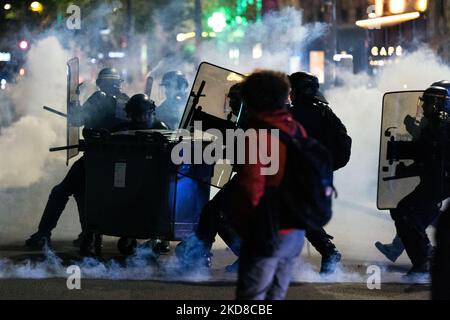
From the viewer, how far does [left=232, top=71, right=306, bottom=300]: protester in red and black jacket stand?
511cm

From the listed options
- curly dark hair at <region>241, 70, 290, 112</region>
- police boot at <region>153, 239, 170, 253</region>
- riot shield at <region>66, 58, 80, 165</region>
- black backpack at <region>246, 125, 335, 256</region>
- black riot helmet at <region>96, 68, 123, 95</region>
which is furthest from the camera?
black riot helmet at <region>96, 68, 123, 95</region>

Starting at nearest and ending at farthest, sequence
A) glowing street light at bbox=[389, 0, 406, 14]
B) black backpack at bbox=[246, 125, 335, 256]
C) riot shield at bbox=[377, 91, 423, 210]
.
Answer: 1. black backpack at bbox=[246, 125, 335, 256]
2. riot shield at bbox=[377, 91, 423, 210]
3. glowing street light at bbox=[389, 0, 406, 14]

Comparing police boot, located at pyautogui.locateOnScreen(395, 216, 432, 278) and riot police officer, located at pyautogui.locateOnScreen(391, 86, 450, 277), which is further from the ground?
riot police officer, located at pyautogui.locateOnScreen(391, 86, 450, 277)

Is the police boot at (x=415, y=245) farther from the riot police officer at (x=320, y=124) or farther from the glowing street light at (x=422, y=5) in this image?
the glowing street light at (x=422, y=5)

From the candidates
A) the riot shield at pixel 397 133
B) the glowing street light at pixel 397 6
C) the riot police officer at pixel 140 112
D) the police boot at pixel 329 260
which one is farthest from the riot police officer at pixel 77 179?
the glowing street light at pixel 397 6

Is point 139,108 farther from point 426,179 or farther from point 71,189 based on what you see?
point 426,179

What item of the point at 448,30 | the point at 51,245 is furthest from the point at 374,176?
the point at 51,245

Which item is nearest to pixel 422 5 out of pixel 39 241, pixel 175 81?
pixel 175 81

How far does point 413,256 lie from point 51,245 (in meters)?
3.65

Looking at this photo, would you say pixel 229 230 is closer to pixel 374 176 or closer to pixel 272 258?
pixel 272 258

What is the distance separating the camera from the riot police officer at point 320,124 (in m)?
8.43

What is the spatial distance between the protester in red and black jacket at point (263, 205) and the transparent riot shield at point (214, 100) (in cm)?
345

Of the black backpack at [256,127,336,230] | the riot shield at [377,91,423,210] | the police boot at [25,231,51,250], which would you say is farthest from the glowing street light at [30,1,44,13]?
the black backpack at [256,127,336,230]

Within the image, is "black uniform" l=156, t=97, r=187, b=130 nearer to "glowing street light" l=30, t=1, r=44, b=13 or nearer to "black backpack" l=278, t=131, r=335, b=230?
"black backpack" l=278, t=131, r=335, b=230
